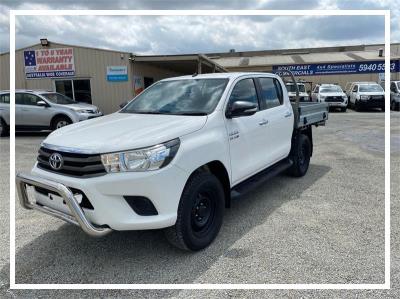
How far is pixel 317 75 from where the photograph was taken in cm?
3394

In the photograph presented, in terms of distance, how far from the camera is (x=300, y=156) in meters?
6.00

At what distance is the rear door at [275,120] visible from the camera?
4.70 meters

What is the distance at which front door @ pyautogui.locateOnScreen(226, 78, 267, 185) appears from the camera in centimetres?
385

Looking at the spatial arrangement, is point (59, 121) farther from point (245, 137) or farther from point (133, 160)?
point (133, 160)

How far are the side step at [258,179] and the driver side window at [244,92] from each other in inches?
38.9

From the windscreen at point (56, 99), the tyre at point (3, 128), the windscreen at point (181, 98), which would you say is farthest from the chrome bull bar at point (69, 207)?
the tyre at point (3, 128)

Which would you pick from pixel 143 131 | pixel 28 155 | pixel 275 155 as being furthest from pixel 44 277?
pixel 28 155

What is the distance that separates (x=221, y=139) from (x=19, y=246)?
239 centimetres

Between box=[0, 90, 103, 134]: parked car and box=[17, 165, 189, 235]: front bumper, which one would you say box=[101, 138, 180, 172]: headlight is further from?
box=[0, 90, 103, 134]: parked car

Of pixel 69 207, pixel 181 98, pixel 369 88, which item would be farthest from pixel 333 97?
pixel 69 207

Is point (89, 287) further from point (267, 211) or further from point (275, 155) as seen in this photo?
point (275, 155)

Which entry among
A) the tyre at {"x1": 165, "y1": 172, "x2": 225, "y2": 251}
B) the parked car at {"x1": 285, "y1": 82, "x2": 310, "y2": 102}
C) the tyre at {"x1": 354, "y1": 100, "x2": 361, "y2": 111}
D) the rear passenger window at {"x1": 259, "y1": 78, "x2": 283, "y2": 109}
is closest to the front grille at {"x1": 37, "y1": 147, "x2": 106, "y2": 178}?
the tyre at {"x1": 165, "y1": 172, "x2": 225, "y2": 251}

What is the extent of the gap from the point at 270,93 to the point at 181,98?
161 centimetres

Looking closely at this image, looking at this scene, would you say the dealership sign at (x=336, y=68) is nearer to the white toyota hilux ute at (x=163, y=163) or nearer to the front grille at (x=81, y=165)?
the white toyota hilux ute at (x=163, y=163)
